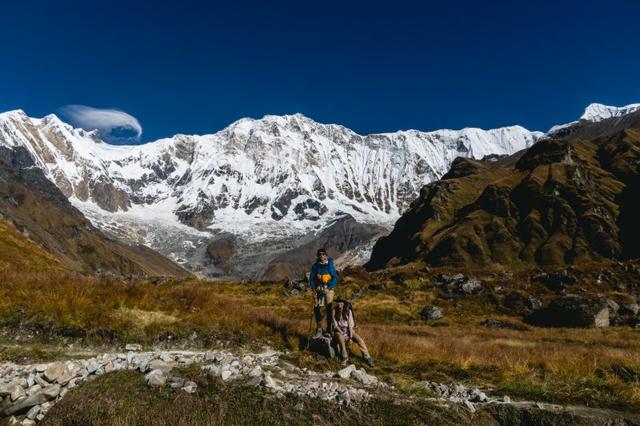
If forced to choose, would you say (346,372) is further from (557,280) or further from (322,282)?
(557,280)

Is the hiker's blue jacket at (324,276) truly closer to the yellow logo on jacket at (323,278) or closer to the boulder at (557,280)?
the yellow logo on jacket at (323,278)

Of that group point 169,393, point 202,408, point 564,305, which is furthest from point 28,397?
point 564,305

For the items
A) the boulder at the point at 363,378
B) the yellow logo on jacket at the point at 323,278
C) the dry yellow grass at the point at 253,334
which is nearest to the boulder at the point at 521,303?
the dry yellow grass at the point at 253,334

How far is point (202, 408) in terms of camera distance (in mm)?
10445

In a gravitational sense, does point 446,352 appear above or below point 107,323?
below

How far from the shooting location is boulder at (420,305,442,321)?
44344mm

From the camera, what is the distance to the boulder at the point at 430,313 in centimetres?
4434

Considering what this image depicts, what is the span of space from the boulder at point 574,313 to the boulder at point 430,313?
7973mm

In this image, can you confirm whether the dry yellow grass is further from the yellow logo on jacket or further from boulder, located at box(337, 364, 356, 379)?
the yellow logo on jacket

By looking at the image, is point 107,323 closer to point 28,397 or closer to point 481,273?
point 28,397

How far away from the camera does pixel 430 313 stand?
147 feet

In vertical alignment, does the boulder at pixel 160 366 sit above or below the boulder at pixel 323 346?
above

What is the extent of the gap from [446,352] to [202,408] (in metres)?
10.6

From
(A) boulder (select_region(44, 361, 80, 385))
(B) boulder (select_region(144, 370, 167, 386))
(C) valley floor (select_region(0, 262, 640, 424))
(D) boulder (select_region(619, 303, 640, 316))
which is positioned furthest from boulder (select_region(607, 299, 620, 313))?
(A) boulder (select_region(44, 361, 80, 385))
